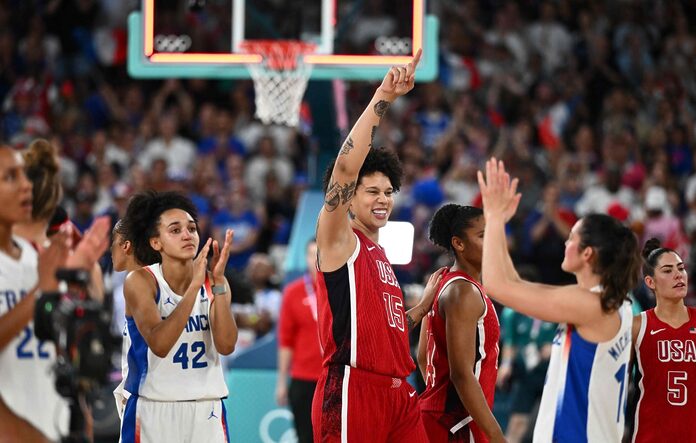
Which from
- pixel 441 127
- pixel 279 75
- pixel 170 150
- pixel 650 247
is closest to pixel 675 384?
pixel 650 247

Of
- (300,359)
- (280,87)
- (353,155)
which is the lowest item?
(300,359)

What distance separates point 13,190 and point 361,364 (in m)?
1.89

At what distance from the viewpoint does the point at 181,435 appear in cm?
557

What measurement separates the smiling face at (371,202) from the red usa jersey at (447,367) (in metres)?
0.53

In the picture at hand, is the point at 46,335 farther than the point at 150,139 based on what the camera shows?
No

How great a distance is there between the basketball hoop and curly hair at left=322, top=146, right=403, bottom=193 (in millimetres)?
3507

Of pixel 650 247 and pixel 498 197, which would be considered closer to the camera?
pixel 498 197

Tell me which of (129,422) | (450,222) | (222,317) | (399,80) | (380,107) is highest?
(399,80)

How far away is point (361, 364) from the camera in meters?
5.34

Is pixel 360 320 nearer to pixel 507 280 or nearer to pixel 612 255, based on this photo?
pixel 507 280

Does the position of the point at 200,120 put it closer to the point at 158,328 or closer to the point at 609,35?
the point at 609,35

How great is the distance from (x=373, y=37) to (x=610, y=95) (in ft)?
20.6

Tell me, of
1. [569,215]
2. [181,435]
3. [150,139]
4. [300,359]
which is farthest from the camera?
[150,139]

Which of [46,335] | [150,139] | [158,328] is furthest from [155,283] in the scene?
[150,139]
